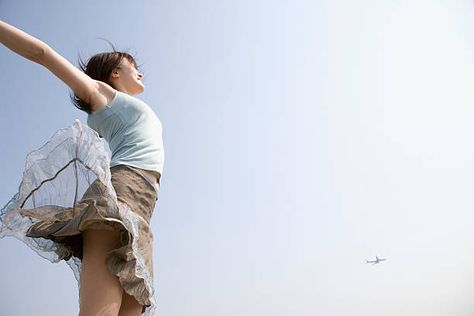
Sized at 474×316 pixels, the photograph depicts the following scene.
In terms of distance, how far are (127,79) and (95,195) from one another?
69 cm

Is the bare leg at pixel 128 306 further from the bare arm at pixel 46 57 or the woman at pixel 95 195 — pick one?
the bare arm at pixel 46 57

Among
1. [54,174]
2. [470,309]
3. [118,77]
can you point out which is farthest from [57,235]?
[470,309]

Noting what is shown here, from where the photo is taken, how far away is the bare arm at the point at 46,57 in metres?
1.03

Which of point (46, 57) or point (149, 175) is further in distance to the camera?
point (149, 175)

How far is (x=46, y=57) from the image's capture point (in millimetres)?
1070

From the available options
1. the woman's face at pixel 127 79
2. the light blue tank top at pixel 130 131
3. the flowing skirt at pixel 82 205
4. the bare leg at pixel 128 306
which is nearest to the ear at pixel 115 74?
the woman's face at pixel 127 79

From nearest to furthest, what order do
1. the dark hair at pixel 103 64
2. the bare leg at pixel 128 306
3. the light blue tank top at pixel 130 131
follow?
Result: the bare leg at pixel 128 306 < the light blue tank top at pixel 130 131 < the dark hair at pixel 103 64

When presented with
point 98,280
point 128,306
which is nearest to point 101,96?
point 98,280

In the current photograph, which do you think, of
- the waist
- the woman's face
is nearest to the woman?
the waist

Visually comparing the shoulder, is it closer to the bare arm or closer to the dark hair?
the bare arm

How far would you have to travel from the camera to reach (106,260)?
3.48 ft

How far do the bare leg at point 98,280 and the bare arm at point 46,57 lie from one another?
475 mm

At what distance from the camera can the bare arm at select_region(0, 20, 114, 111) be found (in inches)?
40.4

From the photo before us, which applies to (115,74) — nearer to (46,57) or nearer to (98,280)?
(46,57)
